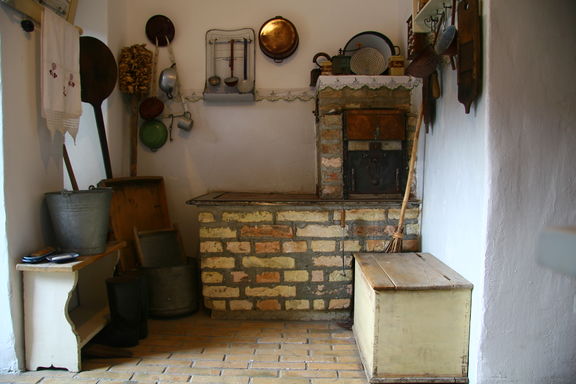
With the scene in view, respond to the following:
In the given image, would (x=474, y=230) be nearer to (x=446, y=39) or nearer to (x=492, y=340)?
(x=492, y=340)

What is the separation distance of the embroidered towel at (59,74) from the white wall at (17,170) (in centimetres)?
8

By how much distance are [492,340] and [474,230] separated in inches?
20.5

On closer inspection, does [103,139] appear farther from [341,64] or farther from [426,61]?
[426,61]

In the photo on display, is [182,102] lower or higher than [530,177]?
higher

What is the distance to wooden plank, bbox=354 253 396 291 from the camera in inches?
Result: 83.3

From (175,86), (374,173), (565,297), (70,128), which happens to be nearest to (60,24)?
(70,128)

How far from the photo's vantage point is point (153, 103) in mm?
3580

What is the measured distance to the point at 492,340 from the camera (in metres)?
1.97

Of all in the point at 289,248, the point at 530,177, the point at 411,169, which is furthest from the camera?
the point at 289,248

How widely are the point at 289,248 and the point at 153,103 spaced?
1.75 m

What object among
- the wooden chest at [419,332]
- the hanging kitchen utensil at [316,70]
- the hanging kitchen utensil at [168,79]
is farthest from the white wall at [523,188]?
the hanging kitchen utensil at [168,79]

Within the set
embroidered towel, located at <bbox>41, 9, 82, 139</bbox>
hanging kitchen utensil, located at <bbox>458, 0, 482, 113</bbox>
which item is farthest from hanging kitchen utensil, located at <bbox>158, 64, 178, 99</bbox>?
hanging kitchen utensil, located at <bbox>458, 0, 482, 113</bbox>

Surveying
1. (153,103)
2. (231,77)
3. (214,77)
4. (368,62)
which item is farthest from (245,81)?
(368,62)

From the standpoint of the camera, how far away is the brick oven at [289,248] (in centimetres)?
294
